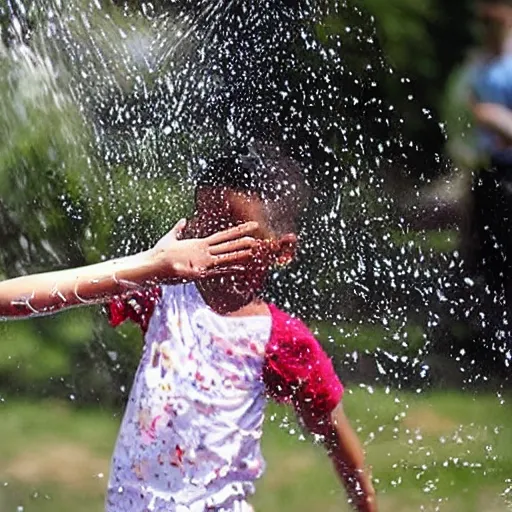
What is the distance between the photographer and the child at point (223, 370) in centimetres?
165

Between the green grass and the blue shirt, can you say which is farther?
the green grass

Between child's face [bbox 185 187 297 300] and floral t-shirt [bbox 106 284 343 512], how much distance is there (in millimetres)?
74

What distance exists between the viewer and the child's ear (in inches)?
65.2

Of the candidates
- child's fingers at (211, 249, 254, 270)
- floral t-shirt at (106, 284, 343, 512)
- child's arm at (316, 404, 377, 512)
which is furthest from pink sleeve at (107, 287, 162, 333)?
child's arm at (316, 404, 377, 512)

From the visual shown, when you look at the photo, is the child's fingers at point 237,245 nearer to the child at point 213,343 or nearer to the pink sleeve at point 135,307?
the child at point 213,343

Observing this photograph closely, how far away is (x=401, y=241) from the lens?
5.47 ft

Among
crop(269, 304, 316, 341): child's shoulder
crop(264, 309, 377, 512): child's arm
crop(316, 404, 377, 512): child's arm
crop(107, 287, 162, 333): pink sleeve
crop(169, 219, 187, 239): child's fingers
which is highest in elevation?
crop(169, 219, 187, 239): child's fingers

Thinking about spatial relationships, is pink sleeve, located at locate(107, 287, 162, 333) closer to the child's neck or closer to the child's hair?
the child's neck

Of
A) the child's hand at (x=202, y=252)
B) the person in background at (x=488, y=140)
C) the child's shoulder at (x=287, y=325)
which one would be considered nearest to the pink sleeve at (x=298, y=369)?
the child's shoulder at (x=287, y=325)

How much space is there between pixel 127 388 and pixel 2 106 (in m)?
0.51

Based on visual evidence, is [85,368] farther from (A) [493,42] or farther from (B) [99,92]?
(A) [493,42]

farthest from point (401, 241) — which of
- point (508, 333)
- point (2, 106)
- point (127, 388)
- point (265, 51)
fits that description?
point (2, 106)

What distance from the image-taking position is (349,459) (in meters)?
1.74

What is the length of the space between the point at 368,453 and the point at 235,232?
44 cm
